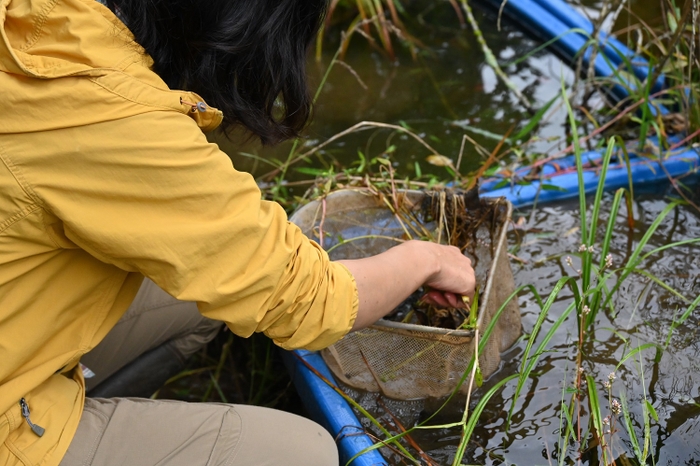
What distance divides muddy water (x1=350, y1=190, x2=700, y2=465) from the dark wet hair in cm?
90

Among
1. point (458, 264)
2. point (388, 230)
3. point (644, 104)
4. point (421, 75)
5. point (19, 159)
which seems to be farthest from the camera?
point (421, 75)

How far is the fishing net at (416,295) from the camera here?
174cm

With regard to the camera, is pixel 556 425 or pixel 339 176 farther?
pixel 339 176

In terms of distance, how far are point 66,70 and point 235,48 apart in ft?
0.98

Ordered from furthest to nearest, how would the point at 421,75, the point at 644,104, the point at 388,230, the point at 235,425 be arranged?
the point at 421,75 < the point at 644,104 < the point at 388,230 < the point at 235,425

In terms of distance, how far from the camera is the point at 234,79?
1.38 m

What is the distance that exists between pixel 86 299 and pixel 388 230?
41.3 inches

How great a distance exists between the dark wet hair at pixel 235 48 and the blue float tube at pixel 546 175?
2.47ft

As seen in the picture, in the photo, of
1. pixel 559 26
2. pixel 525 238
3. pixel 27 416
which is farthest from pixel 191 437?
pixel 559 26

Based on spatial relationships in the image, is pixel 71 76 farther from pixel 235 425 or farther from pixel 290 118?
pixel 235 425

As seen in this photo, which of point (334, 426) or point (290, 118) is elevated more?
point (290, 118)

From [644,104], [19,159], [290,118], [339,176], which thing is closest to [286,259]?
[290,118]

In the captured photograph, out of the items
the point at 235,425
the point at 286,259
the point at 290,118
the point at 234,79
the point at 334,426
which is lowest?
the point at 334,426

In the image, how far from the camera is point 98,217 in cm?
119
